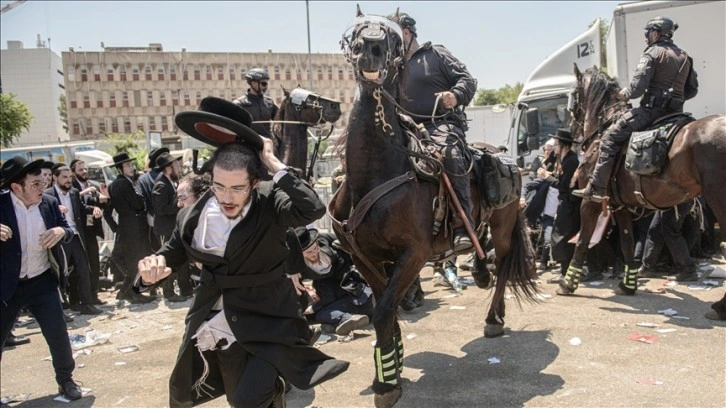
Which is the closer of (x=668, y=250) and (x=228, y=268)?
(x=228, y=268)

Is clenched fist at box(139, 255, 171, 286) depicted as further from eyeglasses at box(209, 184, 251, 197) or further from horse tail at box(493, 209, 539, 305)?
horse tail at box(493, 209, 539, 305)

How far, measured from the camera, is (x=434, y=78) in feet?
18.4

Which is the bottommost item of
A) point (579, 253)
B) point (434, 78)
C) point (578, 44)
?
point (579, 253)

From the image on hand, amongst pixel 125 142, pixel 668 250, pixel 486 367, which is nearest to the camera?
pixel 486 367

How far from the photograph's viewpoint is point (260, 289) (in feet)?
11.4

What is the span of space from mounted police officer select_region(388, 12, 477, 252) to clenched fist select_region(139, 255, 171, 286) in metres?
2.65

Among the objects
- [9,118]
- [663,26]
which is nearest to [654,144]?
[663,26]

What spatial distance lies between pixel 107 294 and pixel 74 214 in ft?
6.78

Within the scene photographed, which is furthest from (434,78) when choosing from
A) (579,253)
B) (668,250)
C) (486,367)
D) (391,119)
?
(668,250)

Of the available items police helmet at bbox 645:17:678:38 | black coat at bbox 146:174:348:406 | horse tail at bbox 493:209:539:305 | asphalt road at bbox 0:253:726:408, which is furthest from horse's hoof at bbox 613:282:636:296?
black coat at bbox 146:174:348:406

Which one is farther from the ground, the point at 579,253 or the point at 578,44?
the point at 578,44

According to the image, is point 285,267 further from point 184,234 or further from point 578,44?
point 578,44

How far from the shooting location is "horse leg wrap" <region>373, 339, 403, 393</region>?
177 inches

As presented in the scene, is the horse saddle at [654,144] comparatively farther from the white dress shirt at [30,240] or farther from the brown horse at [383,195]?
the white dress shirt at [30,240]
